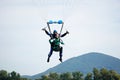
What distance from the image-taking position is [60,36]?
98.1 ft

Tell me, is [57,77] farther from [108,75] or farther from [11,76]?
[108,75]

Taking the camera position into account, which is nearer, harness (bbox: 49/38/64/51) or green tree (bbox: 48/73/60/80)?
harness (bbox: 49/38/64/51)

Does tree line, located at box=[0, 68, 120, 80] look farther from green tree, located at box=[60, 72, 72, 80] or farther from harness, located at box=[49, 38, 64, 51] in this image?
harness, located at box=[49, 38, 64, 51]

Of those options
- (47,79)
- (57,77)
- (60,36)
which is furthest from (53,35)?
(57,77)

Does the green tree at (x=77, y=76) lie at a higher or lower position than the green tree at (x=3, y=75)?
lower

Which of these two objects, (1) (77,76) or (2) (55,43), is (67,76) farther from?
(2) (55,43)

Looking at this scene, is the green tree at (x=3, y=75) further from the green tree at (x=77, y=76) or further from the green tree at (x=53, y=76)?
the green tree at (x=77, y=76)

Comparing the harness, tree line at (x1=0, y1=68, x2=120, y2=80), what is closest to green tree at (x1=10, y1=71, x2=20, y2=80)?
tree line at (x1=0, y1=68, x2=120, y2=80)

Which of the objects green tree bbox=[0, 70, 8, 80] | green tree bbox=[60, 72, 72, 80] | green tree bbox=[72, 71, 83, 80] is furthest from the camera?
green tree bbox=[0, 70, 8, 80]

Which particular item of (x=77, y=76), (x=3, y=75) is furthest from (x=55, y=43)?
(x=3, y=75)

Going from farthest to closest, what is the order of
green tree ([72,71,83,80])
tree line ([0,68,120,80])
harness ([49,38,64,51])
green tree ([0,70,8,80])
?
green tree ([0,70,8,80]), green tree ([72,71,83,80]), tree line ([0,68,120,80]), harness ([49,38,64,51])

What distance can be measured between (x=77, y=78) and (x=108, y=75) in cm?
2006

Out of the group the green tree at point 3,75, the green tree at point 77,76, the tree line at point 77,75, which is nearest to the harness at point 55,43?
the tree line at point 77,75

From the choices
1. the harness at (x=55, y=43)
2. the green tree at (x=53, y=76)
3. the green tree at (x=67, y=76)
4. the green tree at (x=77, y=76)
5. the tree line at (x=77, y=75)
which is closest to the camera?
the harness at (x=55, y=43)
